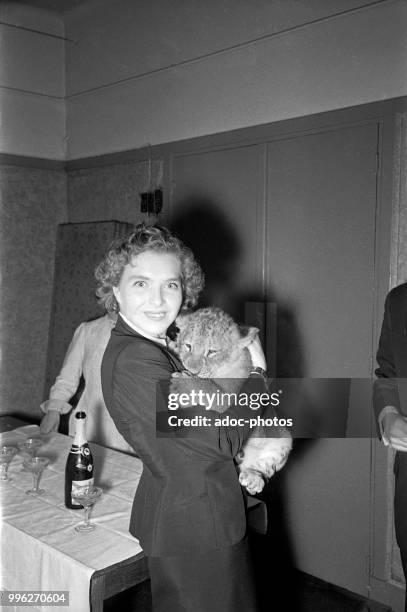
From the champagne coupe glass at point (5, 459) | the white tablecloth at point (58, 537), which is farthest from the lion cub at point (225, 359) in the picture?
the champagne coupe glass at point (5, 459)

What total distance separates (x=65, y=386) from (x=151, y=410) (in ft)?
5.12

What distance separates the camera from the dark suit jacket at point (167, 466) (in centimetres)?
121

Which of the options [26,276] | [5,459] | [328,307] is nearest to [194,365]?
[5,459]

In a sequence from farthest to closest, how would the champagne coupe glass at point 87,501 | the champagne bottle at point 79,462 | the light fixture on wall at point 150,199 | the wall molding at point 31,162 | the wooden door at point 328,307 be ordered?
the wall molding at point 31,162 < the light fixture on wall at point 150,199 < the wooden door at point 328,307 < the champagne bottle at point 79,462 < the champagne coupe glass at point 87,501

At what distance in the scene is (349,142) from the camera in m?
2.52

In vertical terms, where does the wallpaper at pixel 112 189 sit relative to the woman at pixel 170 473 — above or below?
above

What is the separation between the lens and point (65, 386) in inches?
105

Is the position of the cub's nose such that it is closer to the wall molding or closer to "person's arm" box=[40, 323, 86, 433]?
"person's arm" box=[40, 323, 86, 433]

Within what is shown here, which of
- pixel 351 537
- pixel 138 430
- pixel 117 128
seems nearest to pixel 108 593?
pixel 138 430

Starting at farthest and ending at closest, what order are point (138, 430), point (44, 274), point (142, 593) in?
point (44, 274) → point (142, 593) → point (138, 430)

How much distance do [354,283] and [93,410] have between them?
1.30 meters

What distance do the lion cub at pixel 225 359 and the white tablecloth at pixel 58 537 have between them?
346mm

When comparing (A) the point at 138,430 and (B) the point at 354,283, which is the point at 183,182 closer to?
(B) the point at 354,283

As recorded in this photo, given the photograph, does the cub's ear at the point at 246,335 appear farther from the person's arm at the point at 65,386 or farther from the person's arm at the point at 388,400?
the person's arm at the point at 65,386
